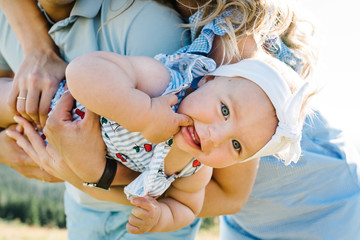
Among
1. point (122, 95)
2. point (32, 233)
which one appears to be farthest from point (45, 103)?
point (32, 233)

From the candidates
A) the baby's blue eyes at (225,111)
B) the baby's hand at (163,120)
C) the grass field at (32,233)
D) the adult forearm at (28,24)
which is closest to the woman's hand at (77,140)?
the baby's hand at (163,120)

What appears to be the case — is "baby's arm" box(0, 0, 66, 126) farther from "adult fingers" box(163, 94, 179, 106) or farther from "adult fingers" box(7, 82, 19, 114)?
"adult fingers" box(163, 94, 179, 106)

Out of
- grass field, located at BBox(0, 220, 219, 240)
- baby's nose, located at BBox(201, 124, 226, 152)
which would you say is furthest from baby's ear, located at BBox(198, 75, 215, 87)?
grass field, located at BBox(0, 220, 219, 240)

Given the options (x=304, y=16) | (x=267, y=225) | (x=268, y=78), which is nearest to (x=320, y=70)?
(x=304, y=16)

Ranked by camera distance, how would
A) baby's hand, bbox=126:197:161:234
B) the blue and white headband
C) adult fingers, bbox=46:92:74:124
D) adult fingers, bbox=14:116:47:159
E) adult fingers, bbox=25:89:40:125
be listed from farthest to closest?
adult fingers, bbox=14:116:47:159
adult fingers, bbox=25:89:40:125
adult fingers, bbox=46:92:74:124
baby's hand, bbox=126:197:161:234
the blue and white headband

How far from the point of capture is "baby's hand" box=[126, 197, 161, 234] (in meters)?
1.84

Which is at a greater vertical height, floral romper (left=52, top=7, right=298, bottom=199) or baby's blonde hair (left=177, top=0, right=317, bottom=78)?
baby's blonde hair (left=177, top=0, right=317, bottom=78)

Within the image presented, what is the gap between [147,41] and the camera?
80.1 inches

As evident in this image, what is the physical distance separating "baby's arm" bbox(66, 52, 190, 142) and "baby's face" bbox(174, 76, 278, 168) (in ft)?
0.21

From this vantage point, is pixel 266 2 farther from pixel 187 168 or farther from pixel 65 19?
pixel 65 19

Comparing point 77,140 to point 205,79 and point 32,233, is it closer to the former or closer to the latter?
point 205,79

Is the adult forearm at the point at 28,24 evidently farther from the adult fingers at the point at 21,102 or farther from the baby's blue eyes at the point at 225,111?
the baby's blue eyes at the point at 225,111

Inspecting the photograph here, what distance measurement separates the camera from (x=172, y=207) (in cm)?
203

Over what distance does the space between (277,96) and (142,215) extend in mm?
776
